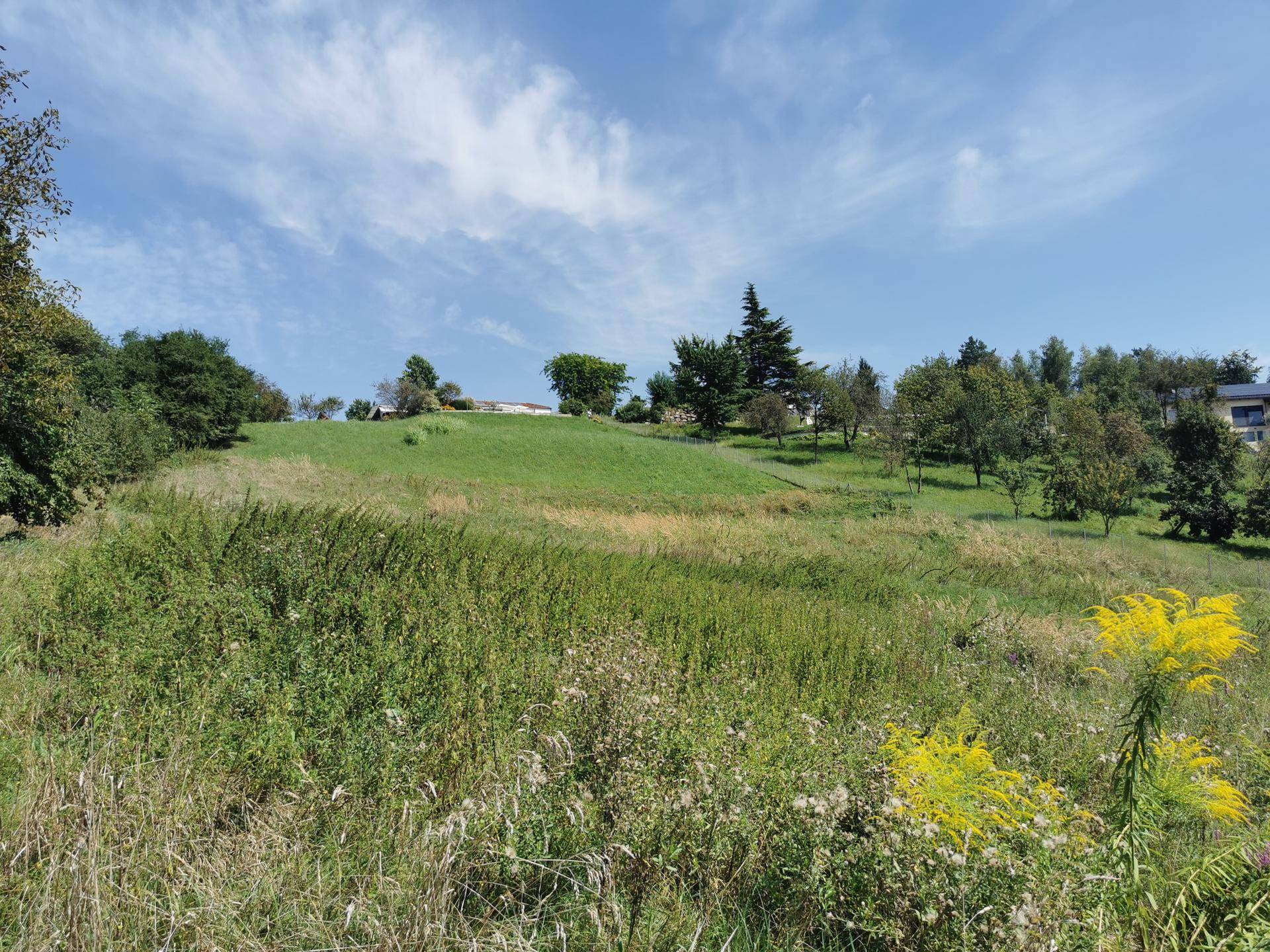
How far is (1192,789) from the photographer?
11.4 ft

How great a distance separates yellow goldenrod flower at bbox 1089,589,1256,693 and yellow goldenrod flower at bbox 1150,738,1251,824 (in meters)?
0.49

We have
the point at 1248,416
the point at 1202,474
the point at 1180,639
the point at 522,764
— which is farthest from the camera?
the point at 1248,416

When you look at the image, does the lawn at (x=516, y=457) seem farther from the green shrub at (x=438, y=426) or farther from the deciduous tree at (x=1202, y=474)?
the deciduous tree at (x=1202, y=474)

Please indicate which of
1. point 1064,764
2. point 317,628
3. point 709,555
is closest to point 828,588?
point 709,555

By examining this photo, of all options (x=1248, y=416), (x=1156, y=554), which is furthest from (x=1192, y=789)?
(x=1248, y=416)

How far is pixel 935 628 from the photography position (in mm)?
10211

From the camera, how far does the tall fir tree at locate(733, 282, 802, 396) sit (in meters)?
69.5

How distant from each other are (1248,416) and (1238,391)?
3.76 m

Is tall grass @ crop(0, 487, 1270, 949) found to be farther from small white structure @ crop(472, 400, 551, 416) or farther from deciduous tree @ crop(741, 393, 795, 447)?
small white structure @ crop(472, 400, 551, 416)

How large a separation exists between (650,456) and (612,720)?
128 feet

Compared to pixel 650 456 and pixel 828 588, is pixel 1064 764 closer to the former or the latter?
pixel 828 588

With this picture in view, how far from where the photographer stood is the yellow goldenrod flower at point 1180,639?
11.0 ft

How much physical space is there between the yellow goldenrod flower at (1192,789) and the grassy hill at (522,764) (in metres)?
0.14

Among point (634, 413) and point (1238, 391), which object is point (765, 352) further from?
point (1238, 391)
